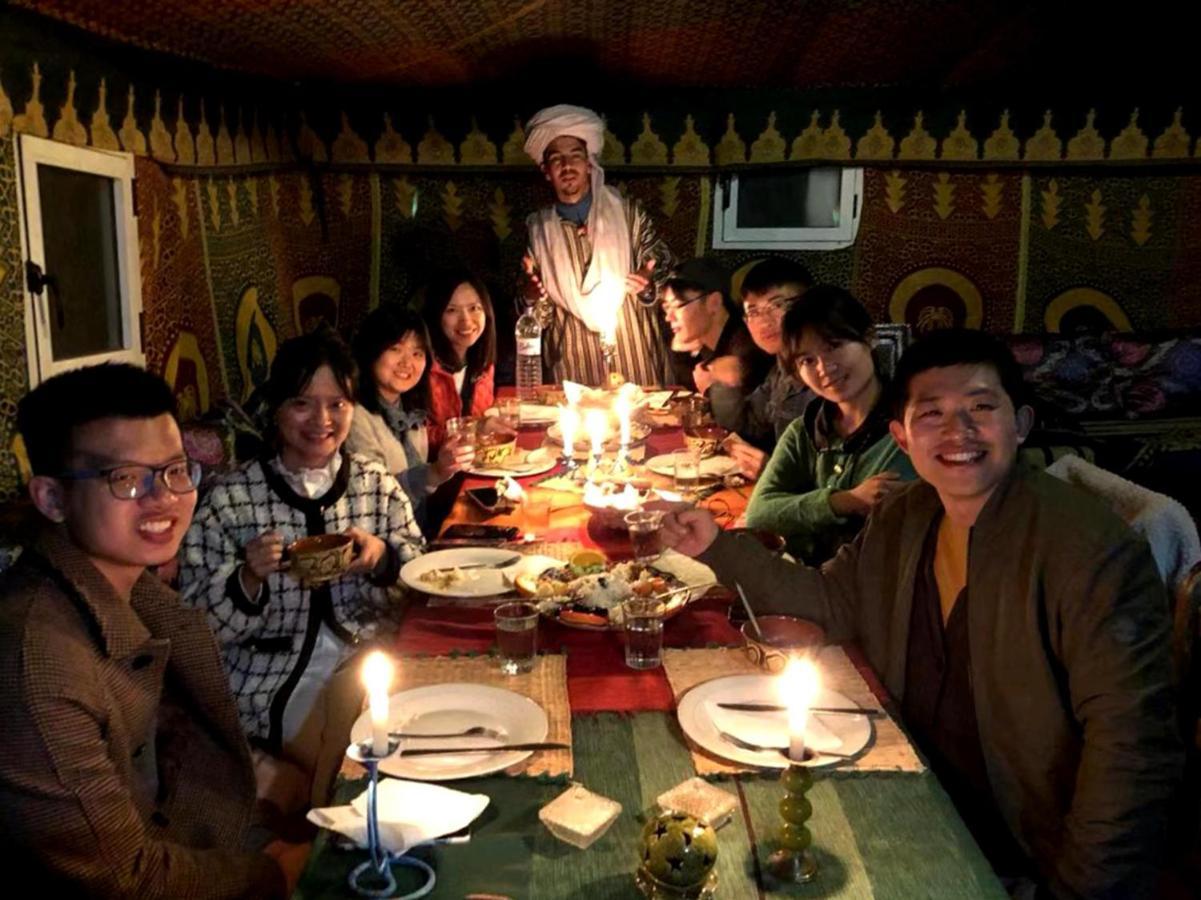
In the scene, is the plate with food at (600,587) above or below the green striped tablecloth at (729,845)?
above

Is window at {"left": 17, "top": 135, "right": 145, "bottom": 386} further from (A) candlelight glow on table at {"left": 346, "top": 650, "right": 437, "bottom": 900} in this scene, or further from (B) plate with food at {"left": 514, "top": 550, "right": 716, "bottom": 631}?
(A) candlelight glow on table at {"left": 346, "top": 650, "right": 437, "bottom": 900}

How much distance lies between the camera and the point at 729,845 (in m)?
1.31

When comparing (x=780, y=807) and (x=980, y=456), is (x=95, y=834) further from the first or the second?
(x=980, y=456)

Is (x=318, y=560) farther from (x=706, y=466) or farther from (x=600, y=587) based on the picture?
(x=706, y=466)

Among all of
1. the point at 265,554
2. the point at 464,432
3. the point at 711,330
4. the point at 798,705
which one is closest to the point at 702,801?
the point at 798,705

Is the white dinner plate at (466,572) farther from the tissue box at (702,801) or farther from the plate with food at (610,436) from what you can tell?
the plate with food at (610,436)

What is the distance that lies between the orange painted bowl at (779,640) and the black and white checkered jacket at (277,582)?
3.42ft

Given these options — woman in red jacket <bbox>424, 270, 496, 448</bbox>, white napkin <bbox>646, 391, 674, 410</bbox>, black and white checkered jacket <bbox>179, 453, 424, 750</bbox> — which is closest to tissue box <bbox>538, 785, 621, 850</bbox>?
black and white checkered jacket <bbox>179, 453, 424, 750</bbox>

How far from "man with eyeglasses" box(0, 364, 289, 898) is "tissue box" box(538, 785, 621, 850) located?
52cm

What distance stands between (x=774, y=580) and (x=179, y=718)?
1.13 metres

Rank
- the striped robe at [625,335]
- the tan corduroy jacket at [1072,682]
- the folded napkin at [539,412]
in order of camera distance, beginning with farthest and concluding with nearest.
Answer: the striped robe at [625,335] → the folded napkin at [539,412] → the tan corduroy jacket at [1072,682]

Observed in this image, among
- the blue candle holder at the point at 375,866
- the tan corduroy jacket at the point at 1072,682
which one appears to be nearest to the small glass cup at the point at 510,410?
the tan corduroy jacket at the point at 1072,682

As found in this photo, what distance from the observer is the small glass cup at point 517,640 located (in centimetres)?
182

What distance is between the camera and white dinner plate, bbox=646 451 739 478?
3.29m
